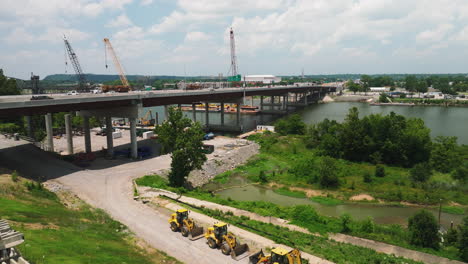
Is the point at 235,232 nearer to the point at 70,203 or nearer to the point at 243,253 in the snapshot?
the point at 243,253

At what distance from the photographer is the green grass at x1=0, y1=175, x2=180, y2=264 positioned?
16.4 m

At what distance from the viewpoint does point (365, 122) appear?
5662 centimetres

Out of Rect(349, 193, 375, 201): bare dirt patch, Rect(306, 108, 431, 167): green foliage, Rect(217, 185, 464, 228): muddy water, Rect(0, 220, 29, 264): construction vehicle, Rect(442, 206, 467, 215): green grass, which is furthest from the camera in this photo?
Rect(306, 108, 431, 167): green foliage

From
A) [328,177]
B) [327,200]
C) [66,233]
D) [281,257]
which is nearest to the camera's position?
[281,257]

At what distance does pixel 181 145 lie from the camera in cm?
3619

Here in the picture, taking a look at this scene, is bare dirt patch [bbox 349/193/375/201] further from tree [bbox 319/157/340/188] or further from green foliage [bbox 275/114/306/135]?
green foliage [bbox 275/114/306/135]

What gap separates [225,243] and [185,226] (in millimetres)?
3740

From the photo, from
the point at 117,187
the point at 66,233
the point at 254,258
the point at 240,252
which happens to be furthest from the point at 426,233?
the point at 117,187

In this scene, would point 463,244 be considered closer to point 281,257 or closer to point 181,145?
point 281,257

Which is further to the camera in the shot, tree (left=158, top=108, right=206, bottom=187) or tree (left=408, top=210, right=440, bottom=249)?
tree (left=158, top=108, right=206, bottom=187)

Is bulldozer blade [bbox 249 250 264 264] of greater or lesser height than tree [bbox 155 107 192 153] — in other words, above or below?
below

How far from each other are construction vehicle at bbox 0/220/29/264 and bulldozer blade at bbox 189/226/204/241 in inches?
417

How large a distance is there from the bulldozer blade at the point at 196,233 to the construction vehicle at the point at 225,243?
3.47 ft

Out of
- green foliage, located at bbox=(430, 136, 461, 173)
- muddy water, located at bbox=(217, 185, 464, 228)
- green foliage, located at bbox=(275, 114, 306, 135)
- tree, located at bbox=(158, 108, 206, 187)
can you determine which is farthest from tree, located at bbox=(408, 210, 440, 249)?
green foliage, located at bbox=(275, 114, 306, 135)
